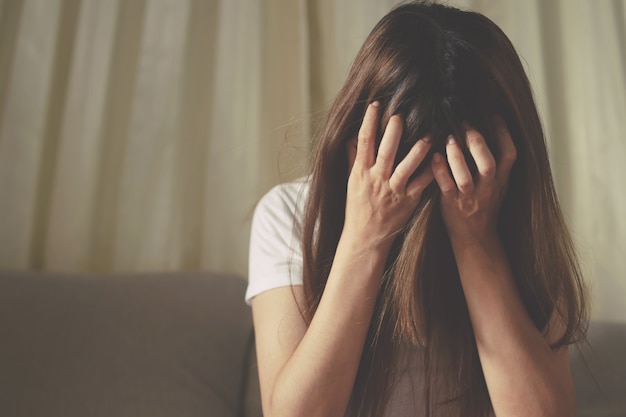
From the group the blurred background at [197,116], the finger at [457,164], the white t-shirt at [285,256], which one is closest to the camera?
the finger at [457,164]

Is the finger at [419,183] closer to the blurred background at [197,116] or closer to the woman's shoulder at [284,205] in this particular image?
the woman's shoulder at [284,205]

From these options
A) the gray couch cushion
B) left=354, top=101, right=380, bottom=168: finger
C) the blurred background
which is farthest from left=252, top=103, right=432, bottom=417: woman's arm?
the blurred background

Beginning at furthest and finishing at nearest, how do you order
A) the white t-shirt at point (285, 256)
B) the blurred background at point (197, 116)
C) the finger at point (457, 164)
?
the blurred background at point (197, 116) → the white t-shirt at point (285, 256) → the finger at point (457, 164)

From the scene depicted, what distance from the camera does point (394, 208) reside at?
2.19 ft

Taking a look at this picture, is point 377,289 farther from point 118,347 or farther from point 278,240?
point 118,347

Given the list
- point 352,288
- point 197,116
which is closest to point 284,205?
point 352,288

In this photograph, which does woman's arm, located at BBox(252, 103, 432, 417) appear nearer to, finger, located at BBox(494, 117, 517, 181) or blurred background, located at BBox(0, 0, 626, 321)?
finger, located at BBox(494, 117, 517, 181)

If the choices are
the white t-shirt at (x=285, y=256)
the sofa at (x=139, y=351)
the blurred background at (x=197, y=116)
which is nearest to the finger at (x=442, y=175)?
the white t-shirt at (x=285, y=256)

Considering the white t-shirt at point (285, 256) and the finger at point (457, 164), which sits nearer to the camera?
the finger at point (457, 164)

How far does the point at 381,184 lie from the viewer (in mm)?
662

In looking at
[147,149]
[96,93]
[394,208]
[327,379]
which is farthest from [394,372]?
[96,93]

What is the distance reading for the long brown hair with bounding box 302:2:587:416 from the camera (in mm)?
649

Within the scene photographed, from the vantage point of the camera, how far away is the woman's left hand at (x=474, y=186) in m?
0.63

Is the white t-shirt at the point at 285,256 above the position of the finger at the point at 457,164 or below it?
below
